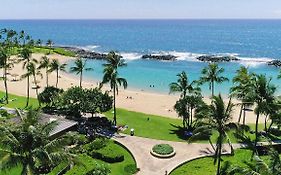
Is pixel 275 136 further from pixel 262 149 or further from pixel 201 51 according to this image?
pixel 201 51

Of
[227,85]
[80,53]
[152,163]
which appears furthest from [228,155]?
[80,53]

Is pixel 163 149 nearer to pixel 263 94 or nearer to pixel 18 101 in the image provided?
pixel 263 94

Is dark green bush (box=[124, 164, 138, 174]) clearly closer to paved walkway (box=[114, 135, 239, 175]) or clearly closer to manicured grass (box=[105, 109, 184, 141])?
paved walkway (box=[114, 135, 239, 175])

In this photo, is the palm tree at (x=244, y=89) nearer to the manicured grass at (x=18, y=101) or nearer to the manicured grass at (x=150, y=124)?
the manicured grass at (x=150, y=124)

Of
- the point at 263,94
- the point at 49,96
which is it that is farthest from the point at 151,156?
the point at 49,96

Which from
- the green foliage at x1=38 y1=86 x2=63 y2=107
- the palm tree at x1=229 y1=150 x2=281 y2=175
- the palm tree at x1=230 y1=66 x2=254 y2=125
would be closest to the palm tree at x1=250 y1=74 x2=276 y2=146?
the palm tree at x1=230 y1=66 x2=254 y2=125

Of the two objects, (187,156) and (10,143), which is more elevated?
(10,143)

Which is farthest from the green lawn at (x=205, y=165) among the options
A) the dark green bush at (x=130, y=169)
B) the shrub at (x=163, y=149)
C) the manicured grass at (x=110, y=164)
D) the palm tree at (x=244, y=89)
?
the palm tree at (x=244, y=89)
